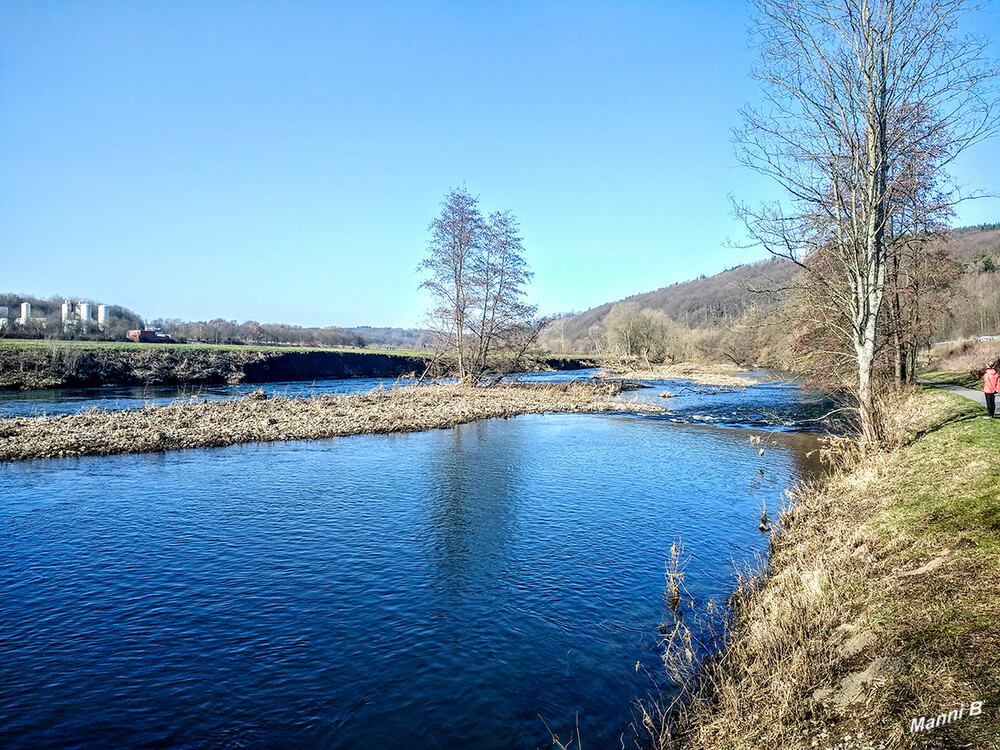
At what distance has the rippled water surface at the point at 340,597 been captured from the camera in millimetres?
5977

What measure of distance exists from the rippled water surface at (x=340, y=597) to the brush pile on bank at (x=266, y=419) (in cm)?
214

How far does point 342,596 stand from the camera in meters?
8.73

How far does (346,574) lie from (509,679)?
3848 millimetres

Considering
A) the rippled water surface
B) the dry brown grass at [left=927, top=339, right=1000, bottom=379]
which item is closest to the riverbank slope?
the rippled water surface

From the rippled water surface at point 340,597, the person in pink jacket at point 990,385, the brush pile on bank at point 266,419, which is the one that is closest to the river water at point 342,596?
the rippled water surface at point 340,597

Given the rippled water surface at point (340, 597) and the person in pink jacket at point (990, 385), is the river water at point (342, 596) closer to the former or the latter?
the rippled water surface at point (340, 597)

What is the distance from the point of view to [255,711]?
236 inches

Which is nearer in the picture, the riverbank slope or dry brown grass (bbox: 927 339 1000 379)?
the riverbank slope

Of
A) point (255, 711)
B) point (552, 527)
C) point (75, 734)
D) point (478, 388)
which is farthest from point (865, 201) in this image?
point (478, 388)

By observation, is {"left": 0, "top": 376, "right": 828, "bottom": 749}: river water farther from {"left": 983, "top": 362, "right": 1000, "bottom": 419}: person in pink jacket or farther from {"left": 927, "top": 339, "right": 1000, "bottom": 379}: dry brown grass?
{"left": 927, "top": 339, "right": 1000, "bottom": 379}: dry brown grass

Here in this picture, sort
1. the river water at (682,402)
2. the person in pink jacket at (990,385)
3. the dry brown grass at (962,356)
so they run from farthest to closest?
the dry brown grass at (962,356)
the river water at (682,402)
the person in pink jacket at (990,385)

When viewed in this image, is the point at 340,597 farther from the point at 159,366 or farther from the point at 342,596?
the point at 159,366

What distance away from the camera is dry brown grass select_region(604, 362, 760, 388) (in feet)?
178

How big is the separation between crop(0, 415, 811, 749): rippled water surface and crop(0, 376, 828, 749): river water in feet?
0.11
